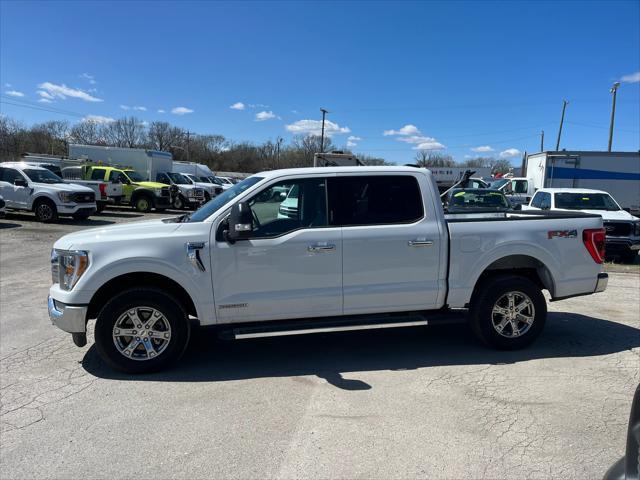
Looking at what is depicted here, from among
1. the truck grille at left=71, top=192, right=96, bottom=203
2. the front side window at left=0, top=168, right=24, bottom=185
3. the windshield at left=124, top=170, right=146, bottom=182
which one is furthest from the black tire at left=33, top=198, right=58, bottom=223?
the windshield at left=124, top=170, right=146, bottom=182

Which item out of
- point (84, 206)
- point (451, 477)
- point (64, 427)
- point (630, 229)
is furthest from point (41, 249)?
point (630, 229)

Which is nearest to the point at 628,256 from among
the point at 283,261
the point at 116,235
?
the point at 283,261

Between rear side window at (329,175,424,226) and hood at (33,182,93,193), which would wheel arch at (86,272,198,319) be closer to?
rear side window at (329,175,424,226)

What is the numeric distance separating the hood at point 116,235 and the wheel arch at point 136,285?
0.35m

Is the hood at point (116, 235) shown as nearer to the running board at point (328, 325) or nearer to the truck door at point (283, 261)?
the truck door at point (283, 261)

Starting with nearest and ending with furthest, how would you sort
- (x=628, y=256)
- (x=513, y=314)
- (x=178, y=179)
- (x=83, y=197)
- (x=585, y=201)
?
(x=513, y=314) < (x=628, y=256) < (x=585, y=201) < (x=83, y=197) < (x=178, y=179)

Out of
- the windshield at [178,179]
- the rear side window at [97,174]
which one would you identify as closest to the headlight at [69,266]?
the rear side window at [97,174]

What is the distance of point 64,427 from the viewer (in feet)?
11.3

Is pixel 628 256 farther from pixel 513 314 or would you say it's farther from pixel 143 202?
pixel 143 202

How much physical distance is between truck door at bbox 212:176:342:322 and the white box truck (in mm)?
16167

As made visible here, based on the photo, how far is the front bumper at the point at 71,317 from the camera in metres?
4.17

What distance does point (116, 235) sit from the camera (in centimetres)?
431

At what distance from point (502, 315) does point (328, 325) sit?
1.92 metres

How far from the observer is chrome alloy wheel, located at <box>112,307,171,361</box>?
13.9 feet
